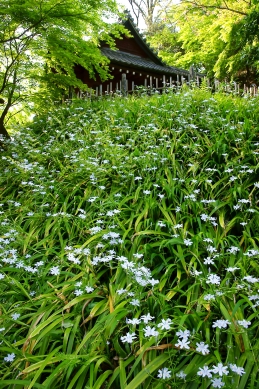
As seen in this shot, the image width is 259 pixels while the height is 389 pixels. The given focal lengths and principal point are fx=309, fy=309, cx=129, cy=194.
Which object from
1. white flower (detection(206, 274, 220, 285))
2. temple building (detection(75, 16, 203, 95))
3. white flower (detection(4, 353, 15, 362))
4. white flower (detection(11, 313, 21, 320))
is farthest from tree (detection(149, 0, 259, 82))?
white flower (detection(4, 353, 15, 362))

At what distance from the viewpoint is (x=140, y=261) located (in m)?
2.07

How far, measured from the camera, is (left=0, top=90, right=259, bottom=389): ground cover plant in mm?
1426

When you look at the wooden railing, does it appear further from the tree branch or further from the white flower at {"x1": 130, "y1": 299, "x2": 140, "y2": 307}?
the tree branch

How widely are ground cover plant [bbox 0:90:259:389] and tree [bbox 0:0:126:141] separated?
5.78 feet

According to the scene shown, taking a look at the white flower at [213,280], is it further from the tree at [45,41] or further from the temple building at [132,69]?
the temple building at [132,69]

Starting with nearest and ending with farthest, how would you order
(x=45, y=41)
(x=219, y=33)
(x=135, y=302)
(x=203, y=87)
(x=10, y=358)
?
(x=10, y=358)
(x=135, y=302)
(x=203, y=87)
(x=45, y=41)
(x=219, y=33)

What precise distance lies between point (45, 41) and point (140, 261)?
14.6 feet

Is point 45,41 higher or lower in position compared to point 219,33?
lower

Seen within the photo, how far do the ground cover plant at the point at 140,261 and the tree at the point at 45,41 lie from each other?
1761mm

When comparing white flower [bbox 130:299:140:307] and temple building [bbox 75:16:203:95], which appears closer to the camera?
white flower [bbox 130:299:140:307]

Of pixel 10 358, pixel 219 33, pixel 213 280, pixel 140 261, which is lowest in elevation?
pixel 10 358

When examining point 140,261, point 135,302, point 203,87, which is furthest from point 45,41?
point 135,302

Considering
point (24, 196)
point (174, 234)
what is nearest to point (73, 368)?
point (174, 234)

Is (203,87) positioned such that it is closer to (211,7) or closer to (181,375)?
(181,375)
